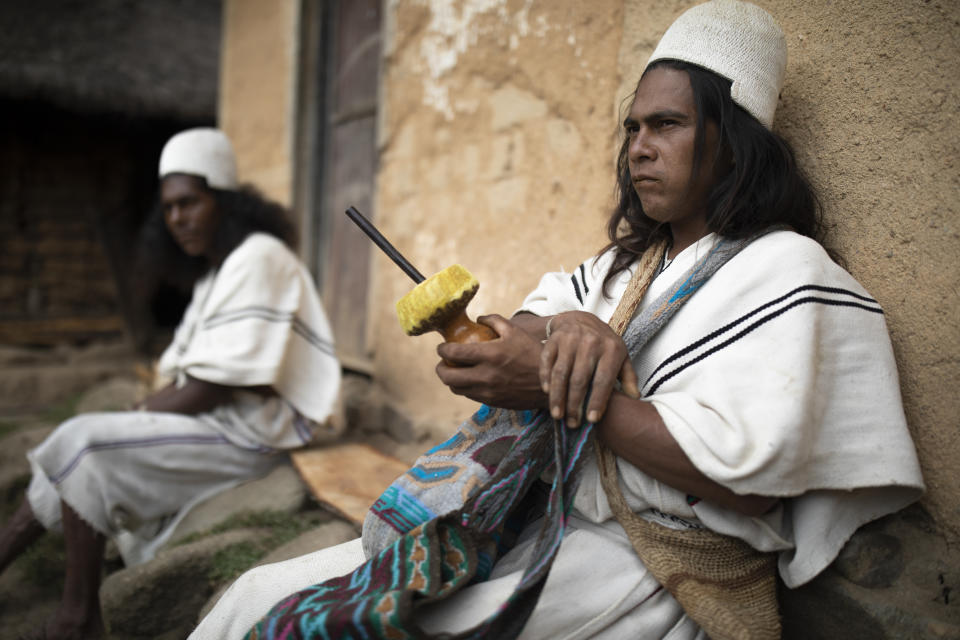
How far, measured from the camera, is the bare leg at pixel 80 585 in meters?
2.25

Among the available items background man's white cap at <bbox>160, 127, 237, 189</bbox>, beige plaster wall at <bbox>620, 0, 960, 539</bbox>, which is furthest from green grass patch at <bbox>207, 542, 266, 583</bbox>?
beige plaster wall at <bbox>620, 0, 960, 539</bbox>

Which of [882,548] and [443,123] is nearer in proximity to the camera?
[882,548]

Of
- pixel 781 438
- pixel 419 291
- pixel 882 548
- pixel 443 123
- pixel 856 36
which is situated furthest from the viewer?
pixel 443 123

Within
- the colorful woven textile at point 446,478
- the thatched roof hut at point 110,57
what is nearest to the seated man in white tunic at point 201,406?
the colorful woven textile at point 446,478

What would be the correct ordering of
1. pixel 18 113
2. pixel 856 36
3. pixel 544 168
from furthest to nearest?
pixel 18 113 → pixel 544 168 → pixel 856 36

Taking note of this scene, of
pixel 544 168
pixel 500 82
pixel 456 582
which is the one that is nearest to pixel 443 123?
pixel 500 82

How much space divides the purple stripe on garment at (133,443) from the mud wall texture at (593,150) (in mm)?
974

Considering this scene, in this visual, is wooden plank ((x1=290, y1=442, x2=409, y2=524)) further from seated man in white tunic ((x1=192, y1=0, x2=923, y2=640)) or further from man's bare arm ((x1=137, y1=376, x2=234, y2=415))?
seated man in white tunic ((x1=192, y1=0, x2=923, y2=640))

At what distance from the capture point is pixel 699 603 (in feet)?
4.08

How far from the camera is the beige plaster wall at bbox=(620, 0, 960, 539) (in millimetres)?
1366

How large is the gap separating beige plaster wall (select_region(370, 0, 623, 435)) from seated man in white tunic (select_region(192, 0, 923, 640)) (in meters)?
0.80

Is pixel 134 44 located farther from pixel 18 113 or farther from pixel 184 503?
pixel 184 503

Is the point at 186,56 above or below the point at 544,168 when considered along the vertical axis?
above

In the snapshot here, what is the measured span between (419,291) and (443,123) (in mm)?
2136
